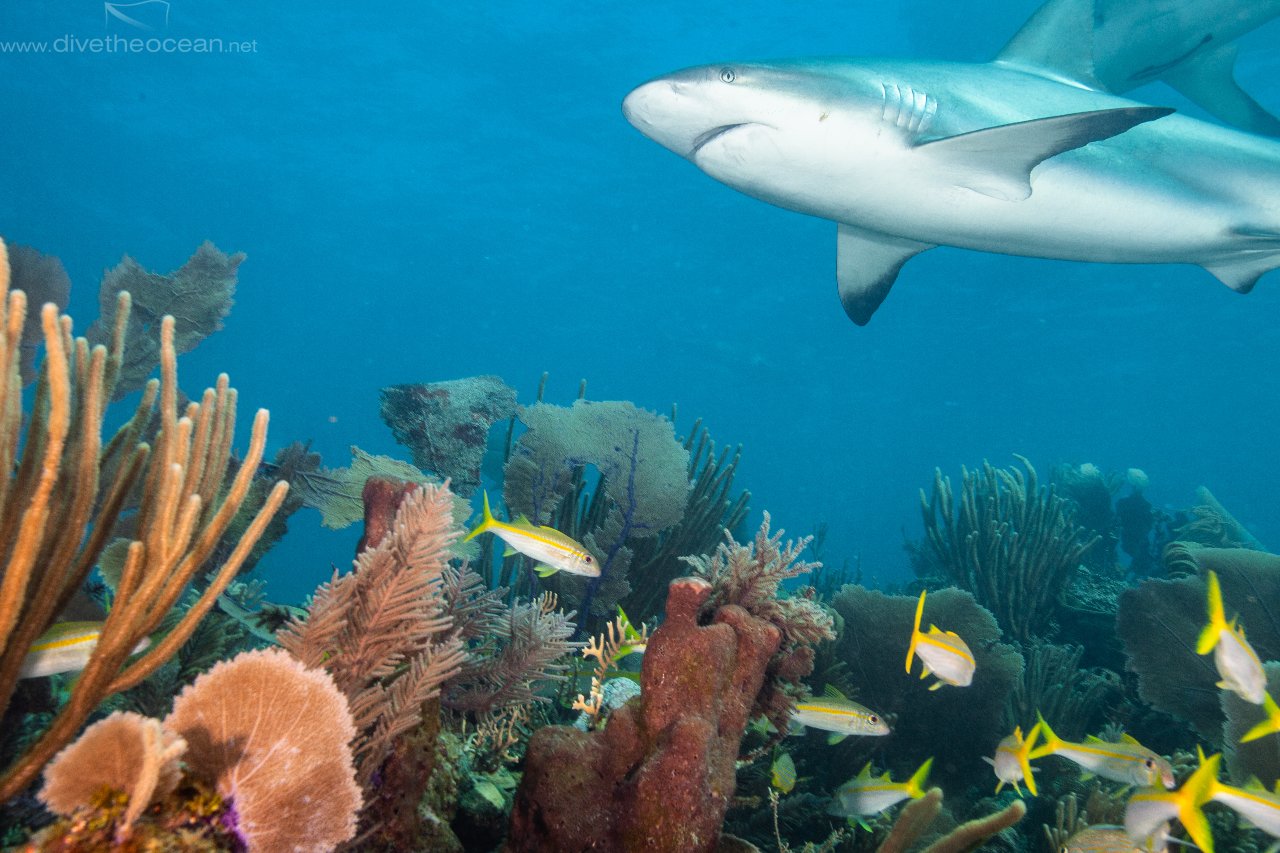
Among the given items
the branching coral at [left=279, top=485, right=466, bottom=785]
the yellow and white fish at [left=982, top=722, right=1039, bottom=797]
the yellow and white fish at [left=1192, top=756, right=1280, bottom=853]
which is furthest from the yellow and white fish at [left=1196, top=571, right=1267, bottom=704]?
the branching coral at [left=279, top=485, right=466, bottom=785]

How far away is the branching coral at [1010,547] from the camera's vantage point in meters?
9.07

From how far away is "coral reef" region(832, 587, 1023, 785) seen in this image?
19.2 ft

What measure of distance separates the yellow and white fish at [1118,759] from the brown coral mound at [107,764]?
3.57 meters

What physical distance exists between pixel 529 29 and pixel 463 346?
6462 cm

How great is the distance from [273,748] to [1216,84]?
621 inches

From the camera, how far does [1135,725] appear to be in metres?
6.51

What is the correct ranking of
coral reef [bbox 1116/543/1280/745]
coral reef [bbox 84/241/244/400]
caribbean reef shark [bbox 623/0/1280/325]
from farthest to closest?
coral reef [bbox 84/241/244/400] → coral reef [bbox 1116/543/1280/745] → caribbean reef shark [bbox 623/0/1280/325]

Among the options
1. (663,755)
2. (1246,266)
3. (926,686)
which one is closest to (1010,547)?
(926,686)

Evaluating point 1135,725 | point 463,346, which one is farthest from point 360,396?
point 1135,725

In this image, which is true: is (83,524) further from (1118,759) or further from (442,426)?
(442,426)

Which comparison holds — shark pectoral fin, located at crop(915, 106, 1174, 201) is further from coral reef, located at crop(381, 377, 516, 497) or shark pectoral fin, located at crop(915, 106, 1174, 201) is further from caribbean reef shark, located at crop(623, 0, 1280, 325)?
coral reef, located at crop(381, 377, 516, 497)

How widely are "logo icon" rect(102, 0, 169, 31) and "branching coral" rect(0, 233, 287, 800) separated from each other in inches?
1585

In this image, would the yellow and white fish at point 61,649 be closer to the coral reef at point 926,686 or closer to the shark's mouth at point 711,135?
the shark's mouth at point 711,135

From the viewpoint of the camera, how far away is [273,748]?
162cm
